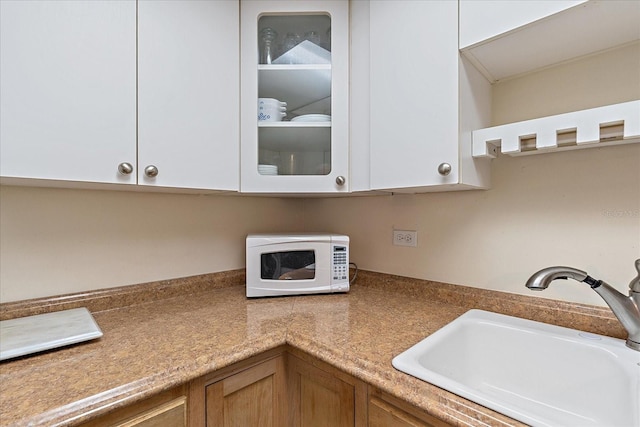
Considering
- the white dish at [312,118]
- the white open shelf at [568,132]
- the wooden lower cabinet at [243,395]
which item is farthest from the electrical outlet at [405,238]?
the wooden lower cabinet at [243,395]

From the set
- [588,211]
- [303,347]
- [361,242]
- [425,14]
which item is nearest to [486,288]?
[588,211]

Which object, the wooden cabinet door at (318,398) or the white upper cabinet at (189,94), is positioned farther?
the white upper cabinet at (189,94)

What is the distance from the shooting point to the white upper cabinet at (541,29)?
0.75 metres

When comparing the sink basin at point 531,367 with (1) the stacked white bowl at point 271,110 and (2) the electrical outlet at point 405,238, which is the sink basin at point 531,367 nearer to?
(2) the electrical outlet at point 405,238

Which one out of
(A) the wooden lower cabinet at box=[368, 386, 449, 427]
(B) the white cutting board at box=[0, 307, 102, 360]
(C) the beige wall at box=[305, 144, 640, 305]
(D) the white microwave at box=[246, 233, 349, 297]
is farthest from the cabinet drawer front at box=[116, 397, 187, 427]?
(C) the beige wall at box=[305, 144, 640, 305]

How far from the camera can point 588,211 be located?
953 millimetres

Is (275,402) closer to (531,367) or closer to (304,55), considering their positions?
(531,367)

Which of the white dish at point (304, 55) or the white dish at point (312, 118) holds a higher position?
the white dish at point (304, 55)

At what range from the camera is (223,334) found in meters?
0.94

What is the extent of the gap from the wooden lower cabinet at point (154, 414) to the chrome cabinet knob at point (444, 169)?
918 mm

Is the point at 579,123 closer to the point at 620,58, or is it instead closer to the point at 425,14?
the point at 620,58

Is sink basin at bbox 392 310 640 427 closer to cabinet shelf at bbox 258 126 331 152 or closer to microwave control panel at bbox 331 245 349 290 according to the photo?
microwave control panel at bbox 331 245 349 290

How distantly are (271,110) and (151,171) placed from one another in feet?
1.67

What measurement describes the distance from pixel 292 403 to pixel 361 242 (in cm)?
80
